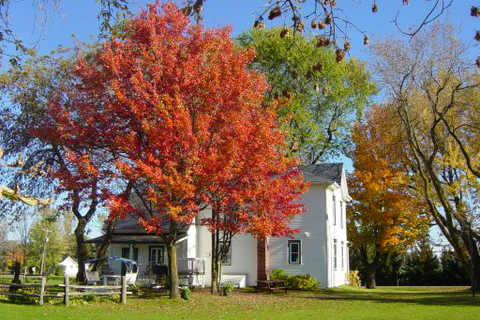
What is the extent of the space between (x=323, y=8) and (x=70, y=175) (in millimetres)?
18333

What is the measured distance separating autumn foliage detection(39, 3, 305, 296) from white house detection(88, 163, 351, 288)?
25.5 ft

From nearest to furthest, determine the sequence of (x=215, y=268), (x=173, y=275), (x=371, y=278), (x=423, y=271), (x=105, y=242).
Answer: (x=173, y=275), (x=215, y=268), (x=105, y=242), (x=371, y=278), (x=423, y=271)

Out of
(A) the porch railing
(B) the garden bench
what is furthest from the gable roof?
(A) the porch railing

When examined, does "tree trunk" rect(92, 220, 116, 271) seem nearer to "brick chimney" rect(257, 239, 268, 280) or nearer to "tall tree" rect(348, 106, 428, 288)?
"brick chimney" rect(257, 239, 268, 280)

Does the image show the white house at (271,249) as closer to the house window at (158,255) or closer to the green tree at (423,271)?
the house window at (158,255)

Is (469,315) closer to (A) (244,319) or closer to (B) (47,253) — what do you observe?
(A) (244,319)

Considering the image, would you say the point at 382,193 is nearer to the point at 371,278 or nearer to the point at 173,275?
the point at 371,278

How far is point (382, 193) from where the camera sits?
34.3 m

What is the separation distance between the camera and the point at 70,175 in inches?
872

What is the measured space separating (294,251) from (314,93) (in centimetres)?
1389

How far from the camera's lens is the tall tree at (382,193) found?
3316cm

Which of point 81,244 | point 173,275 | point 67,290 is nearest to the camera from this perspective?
point 67,290

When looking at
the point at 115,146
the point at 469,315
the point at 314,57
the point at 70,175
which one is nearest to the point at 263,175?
the point at 115,146

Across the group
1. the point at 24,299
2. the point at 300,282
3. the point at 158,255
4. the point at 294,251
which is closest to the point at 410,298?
the point at 300,282
